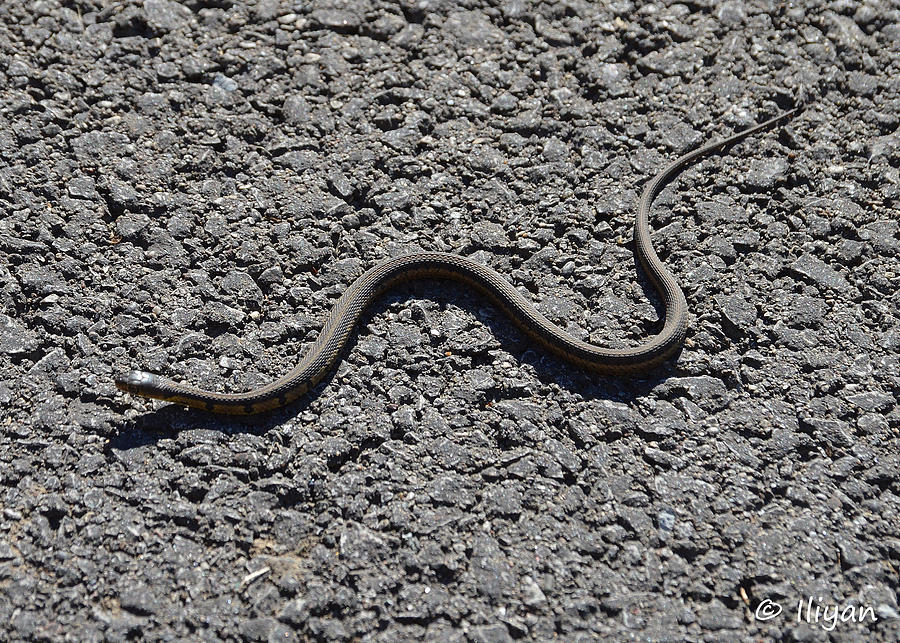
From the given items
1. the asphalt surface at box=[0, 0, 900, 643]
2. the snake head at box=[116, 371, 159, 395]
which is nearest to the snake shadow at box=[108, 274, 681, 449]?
the asphalt surface at box=[0, 0, 900, 643]

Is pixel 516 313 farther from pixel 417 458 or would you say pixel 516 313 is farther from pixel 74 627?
pixel 74 627

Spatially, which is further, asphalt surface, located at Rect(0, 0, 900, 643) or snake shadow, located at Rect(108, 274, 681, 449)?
snake shadow, located at Rect(108, 274, 681, 449)

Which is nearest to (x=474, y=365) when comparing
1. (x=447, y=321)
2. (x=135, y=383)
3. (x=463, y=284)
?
(x=447, y=321)

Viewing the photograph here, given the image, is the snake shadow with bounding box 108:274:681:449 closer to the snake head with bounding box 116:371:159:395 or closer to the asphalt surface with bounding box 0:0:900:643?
the asphalt surface with bounding box 0:0:900:643

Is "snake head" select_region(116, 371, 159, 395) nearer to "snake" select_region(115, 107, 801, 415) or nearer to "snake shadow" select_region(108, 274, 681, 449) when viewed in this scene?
"snake" select_region(115, 107, 801, 415)

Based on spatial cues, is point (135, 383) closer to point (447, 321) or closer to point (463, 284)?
point (447, 321)

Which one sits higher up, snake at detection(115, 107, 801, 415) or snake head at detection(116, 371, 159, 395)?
snake at detection(115, 107, 801, 415)
